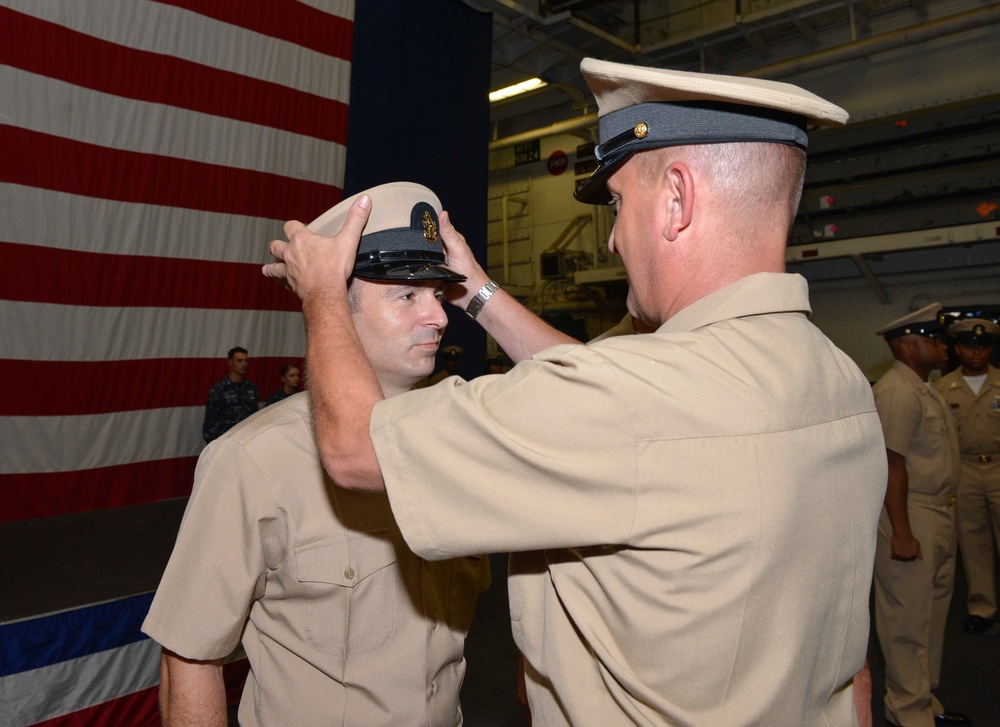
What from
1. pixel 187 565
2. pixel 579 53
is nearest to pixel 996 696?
pixel 187 565

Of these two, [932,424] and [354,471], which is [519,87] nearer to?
[932,424]

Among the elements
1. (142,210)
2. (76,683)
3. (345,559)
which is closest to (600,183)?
(345,559)

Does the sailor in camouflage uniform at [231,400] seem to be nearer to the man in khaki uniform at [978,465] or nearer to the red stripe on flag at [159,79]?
the red stripe on flag at [159,79]

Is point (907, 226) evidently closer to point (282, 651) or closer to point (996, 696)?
point (996, 696)

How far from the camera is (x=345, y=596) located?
4.17ft

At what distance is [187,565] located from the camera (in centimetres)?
117

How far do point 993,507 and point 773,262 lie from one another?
15.0 feet

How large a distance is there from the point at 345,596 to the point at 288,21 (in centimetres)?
530

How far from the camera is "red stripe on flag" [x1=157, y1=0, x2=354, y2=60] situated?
198 inches

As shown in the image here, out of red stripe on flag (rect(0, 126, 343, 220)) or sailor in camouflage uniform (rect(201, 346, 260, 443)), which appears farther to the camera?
sailor in camouflage uniform (rect(201, 346, 260, 443))

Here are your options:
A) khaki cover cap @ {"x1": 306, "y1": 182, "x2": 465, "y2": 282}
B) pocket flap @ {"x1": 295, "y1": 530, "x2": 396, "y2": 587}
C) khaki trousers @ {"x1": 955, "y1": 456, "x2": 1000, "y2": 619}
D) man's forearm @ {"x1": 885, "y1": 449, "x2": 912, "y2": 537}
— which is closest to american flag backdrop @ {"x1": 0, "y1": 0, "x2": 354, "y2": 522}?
khaki cover cap @ {"x1": 306, "y1": 182, "x2": 465, "y2": 282}

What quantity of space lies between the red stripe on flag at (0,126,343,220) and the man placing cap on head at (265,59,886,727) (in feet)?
14.7

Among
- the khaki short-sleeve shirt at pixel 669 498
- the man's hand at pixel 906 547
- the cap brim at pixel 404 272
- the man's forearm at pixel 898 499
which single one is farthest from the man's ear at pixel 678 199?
the man's hand at pixel 906 547

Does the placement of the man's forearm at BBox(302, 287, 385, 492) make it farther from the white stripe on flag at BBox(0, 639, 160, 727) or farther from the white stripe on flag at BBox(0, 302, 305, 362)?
the white stripe on flag at BBox(0, 302, 305, 362)
